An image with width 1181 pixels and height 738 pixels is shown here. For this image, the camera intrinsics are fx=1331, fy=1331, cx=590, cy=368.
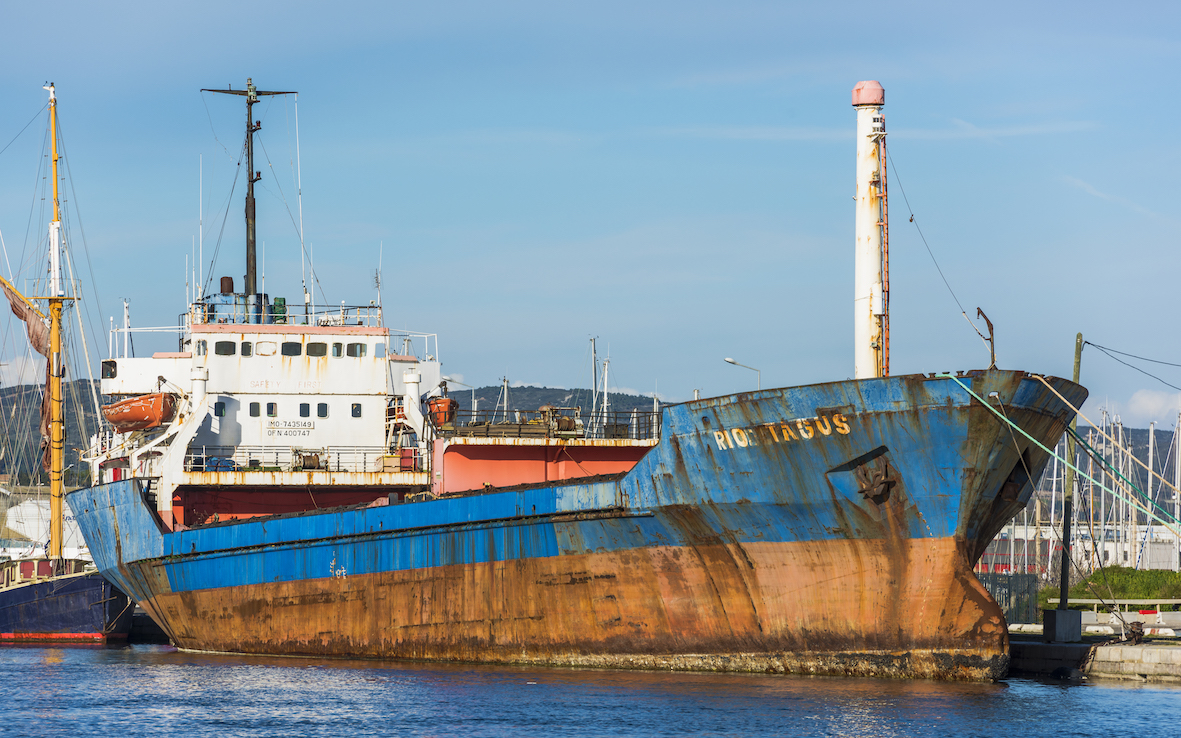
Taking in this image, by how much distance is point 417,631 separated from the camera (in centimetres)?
2528

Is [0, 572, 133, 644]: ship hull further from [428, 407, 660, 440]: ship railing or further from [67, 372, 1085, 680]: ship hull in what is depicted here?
[428, 407, 660, 440]: ship railing

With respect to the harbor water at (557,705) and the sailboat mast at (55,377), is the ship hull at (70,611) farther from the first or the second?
the harbor water at (557,705)

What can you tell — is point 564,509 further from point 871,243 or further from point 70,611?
point 70,611

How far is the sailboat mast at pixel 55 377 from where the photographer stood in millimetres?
40094

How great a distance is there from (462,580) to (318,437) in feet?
22.9

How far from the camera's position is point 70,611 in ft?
116

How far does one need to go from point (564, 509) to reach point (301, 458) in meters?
8.54

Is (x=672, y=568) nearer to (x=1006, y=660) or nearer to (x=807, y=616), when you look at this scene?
(x=807, y=616)

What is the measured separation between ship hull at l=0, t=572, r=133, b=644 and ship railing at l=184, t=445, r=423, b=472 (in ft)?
27.6

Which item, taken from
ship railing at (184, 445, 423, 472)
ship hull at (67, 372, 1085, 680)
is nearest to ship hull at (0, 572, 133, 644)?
ship railing at (184, 445, 423, 472)

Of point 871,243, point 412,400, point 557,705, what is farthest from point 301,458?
point 871,243

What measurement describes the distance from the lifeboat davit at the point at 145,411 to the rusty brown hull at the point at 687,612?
5597mm

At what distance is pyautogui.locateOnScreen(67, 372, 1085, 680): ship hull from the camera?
20.6m

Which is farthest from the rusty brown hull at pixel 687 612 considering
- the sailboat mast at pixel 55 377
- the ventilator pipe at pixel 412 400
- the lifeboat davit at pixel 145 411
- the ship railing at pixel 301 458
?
the sailboat mast at pixel 55 377
